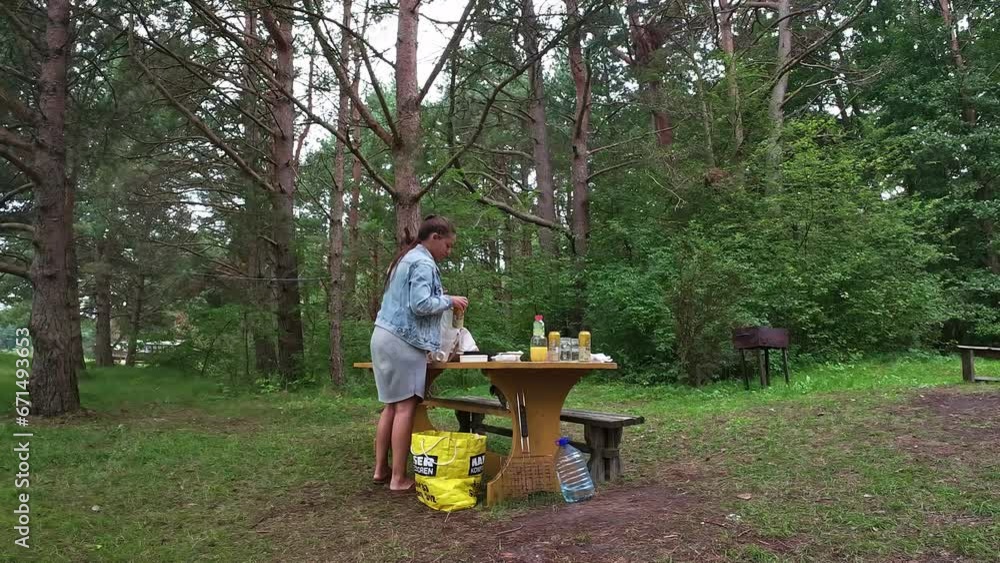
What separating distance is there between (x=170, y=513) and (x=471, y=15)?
421cm

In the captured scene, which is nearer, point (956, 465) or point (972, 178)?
point (956, 465)

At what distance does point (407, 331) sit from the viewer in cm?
363

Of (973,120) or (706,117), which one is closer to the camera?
(706,117)

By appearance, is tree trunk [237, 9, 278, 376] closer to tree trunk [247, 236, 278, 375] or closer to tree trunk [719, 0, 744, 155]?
tree trunk [247, 236, 278, 375]

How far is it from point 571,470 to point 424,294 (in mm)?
1256

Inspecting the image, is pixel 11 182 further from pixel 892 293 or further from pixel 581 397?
pixel 892 293

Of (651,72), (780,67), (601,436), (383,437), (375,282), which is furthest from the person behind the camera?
(780,67)

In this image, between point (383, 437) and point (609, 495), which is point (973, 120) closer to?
point (609, 495)

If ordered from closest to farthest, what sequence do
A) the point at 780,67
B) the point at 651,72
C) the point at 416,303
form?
the point at 416,303 < the point at 651,72 < the point at 780,67

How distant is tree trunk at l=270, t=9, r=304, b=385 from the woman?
826cm

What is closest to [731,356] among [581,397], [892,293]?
[581,397]

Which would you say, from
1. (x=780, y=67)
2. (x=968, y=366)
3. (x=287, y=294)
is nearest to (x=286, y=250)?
(x=287, y=294)

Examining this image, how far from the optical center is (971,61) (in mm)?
16312

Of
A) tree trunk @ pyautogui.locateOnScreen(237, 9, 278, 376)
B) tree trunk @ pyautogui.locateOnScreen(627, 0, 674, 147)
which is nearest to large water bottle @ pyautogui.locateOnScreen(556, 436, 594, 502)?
tree trunk @ pyautogui.locateOnScreen(237, 9, 278, 376)
